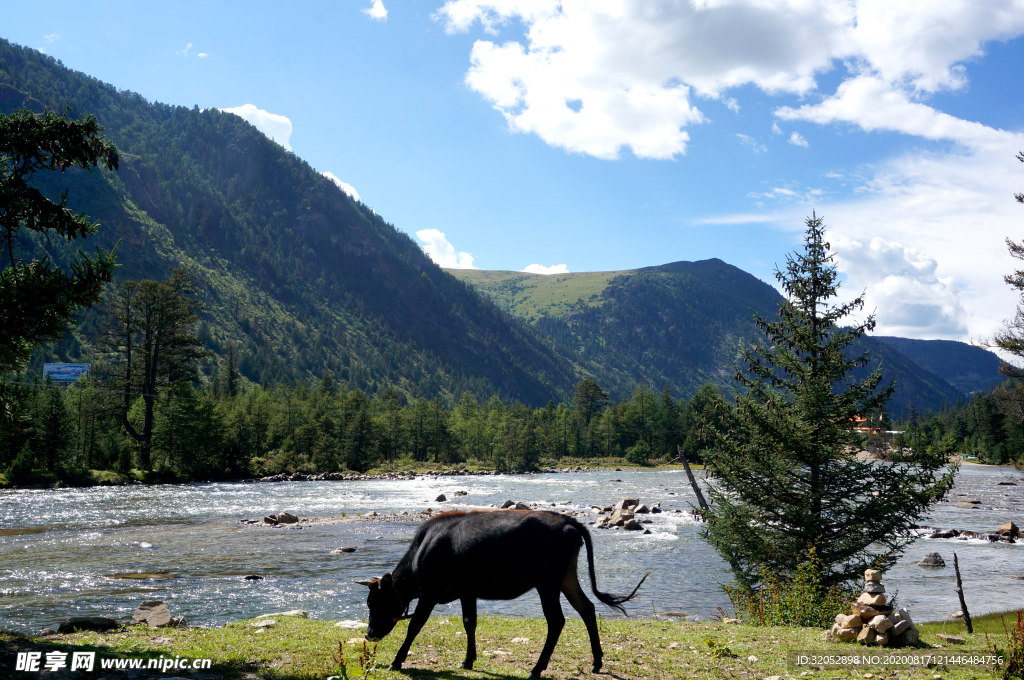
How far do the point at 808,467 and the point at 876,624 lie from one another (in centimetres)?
717

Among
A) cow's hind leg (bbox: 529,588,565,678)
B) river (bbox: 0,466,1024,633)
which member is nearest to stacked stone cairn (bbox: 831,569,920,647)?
cow's hind leg (bbox: 529,588,565,678)

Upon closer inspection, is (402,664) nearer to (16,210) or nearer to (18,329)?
(18,329)

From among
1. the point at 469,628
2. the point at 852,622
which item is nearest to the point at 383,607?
the point at 469,628

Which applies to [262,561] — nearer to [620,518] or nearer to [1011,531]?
[620,518]

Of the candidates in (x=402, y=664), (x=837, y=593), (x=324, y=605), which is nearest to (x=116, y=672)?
(x=402, y=664)

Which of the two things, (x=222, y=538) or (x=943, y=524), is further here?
(x=943, y=524)

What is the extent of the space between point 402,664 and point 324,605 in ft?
34.1

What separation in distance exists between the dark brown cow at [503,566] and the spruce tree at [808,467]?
9808 millimetres

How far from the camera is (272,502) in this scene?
49.5 m

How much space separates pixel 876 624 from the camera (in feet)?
35.9

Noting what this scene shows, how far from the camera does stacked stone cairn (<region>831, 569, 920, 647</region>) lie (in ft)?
35.6

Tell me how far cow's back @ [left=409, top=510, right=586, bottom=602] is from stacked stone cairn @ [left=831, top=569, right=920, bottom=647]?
251 inches

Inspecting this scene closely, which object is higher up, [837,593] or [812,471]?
[812,471]

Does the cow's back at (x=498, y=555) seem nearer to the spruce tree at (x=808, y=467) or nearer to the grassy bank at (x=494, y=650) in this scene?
the grassy bank at (x=494, y=650)
